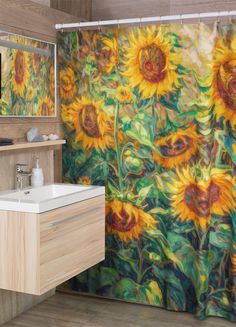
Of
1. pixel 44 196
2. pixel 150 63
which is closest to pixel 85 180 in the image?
pixel 44 196

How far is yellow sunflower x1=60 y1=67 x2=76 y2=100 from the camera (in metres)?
3.55

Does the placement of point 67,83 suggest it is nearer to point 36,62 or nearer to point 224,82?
point 36,62

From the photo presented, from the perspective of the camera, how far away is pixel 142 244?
3469 millimetres

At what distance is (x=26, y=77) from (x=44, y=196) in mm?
798

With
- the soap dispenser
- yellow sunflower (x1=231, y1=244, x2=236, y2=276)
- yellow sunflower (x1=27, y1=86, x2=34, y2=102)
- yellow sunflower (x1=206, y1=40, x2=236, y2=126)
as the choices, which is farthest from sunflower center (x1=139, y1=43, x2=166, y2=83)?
yellow sunflower (x1=231, y1=244, x2=236, y2=276)

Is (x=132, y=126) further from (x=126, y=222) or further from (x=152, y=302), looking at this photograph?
(x=152, y=302)

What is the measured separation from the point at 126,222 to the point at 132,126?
68 cm

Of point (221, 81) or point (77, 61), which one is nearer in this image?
point (221, 81)

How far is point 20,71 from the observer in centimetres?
321

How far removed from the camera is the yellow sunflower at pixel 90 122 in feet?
11.4

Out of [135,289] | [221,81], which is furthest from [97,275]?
[221,81]

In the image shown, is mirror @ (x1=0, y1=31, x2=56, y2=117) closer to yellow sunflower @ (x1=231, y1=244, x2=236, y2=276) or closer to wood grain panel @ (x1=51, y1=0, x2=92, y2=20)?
wood grain panel @ (x1=51, y1=0, x2=92, y2=20)

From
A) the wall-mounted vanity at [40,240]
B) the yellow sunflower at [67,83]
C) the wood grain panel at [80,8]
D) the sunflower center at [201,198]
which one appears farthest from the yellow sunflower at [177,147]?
the wood grain panel at [80,8]

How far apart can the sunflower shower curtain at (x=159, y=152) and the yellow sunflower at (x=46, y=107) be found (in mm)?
99
